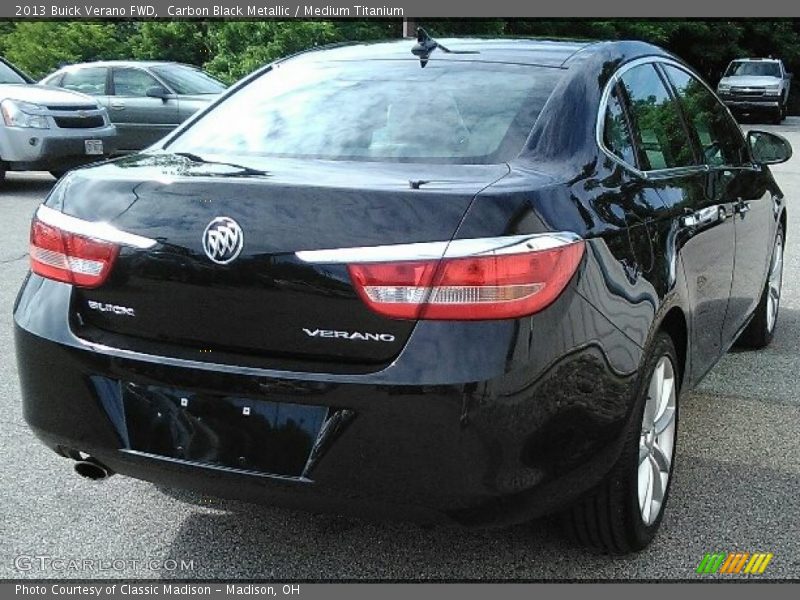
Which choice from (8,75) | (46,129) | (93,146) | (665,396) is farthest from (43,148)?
(665,396)

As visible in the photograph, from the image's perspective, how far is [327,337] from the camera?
8.11 ft

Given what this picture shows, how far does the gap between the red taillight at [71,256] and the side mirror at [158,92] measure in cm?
1099

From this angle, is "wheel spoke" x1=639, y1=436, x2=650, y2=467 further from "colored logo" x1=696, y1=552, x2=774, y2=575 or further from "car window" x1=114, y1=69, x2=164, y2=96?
"car window" x1=114, y1=69, x2=164, y2=96

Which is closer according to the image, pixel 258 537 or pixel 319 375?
pixel 319 375

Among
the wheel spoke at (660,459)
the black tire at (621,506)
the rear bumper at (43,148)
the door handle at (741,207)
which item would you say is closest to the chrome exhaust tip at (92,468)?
the black tire at (621,506)

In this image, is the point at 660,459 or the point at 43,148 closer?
the point at 660,459

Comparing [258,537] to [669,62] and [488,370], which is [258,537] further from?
[669,62]

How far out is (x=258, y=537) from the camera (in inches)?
126

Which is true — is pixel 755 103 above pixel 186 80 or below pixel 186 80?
below

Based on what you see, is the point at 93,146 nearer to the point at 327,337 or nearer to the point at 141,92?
the point at 141,92

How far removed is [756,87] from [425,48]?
29146 mm

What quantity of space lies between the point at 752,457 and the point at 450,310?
6.80 feet

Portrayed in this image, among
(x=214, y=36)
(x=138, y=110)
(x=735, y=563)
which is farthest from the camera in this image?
(x=214, y=36)

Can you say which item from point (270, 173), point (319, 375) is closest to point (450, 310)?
point (319, 375)
